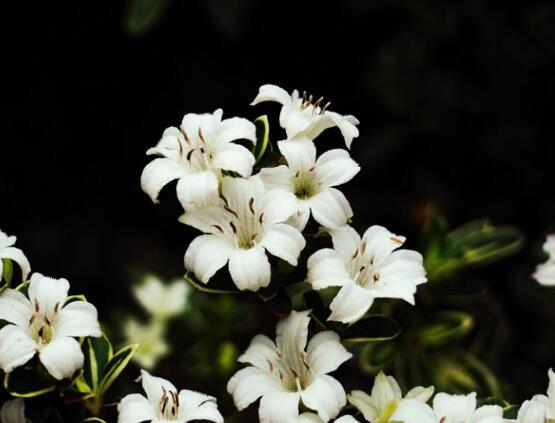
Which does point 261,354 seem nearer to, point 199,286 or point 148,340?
point 199,286

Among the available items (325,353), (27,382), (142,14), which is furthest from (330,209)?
(142,14)

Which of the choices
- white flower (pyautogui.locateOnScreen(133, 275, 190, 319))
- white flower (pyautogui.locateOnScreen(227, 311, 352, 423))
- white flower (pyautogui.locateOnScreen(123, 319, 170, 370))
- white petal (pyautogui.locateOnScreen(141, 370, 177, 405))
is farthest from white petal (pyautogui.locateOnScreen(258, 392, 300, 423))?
white flower (pyautogui.locateOnScreen(133, 275, 190, 319))

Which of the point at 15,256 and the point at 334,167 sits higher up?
the point at 334,167

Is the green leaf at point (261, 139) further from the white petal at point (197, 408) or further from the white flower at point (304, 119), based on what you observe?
the white petal at point (197, 408)

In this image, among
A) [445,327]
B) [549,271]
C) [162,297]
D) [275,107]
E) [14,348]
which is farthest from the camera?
[275,107]

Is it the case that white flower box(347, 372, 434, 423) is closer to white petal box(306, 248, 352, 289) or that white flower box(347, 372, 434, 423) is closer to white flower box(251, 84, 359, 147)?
white petal box(306, 248, 352, 289)

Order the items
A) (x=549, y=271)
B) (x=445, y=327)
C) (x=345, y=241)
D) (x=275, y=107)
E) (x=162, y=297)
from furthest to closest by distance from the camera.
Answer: (x=275, y=107), (x=162, y=297), (x=445, y=327), (x=549, y=271), (x=345, y=241)

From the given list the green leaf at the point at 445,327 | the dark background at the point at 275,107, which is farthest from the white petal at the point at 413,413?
the dark background at the point at 275,107
